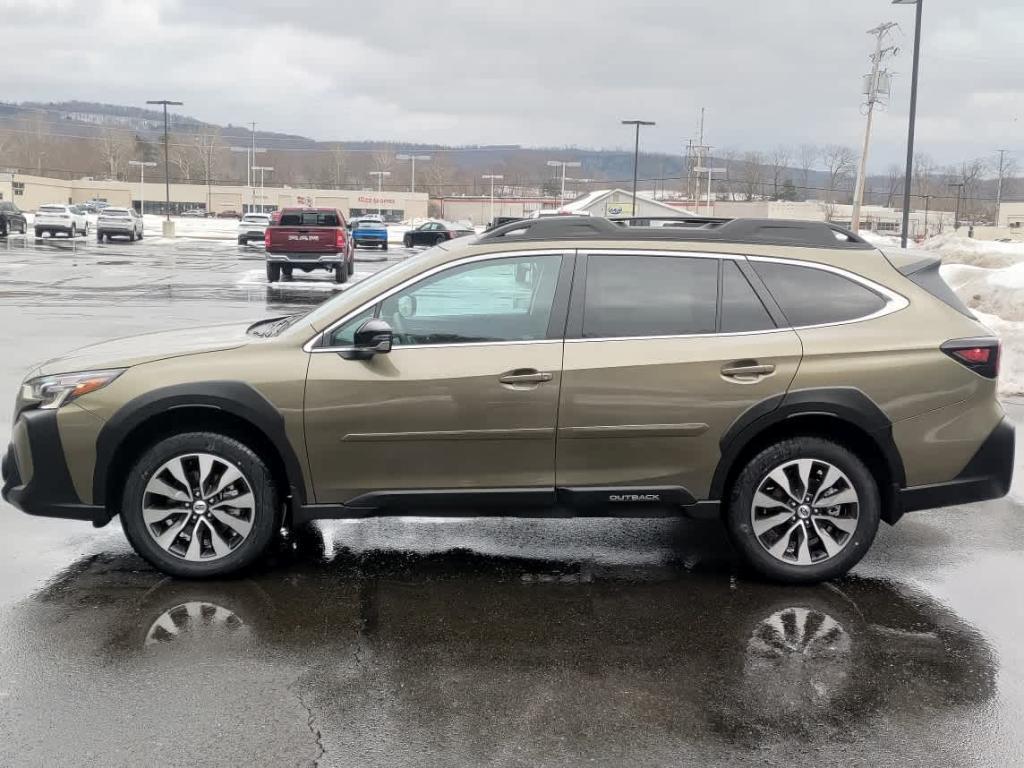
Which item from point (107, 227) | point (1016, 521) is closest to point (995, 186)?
point (107, 227)

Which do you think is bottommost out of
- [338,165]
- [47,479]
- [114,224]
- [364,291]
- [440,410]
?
[47,479]

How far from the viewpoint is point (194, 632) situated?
4461 millimetres

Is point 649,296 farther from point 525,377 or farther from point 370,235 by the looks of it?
point 370,235

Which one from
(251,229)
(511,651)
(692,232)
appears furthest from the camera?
(251,229)

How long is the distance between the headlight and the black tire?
320 cm

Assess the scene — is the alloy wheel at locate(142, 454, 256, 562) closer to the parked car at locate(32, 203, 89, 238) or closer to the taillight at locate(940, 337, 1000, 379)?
the taillight at locate(940, 337, 1000, 379)

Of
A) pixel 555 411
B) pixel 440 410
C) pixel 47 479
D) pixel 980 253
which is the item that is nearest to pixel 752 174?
pixel 980 253

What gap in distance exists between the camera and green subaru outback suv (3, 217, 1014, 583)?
495 cm

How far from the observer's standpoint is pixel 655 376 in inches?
196

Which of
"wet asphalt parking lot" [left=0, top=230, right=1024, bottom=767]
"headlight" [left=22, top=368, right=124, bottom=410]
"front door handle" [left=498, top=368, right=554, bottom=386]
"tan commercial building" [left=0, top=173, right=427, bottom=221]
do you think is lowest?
"wet asphalt parking lot" [left=0, top=230, right=1024, bottom=767]

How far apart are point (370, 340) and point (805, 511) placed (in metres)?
2.36

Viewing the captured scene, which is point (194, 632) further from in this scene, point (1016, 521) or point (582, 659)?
point (1016, 521)

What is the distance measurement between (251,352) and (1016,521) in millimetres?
4862

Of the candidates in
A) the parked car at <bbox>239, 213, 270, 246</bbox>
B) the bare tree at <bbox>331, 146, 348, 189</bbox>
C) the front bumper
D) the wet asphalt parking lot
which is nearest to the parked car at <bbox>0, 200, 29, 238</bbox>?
the parked car at <bbox>239, 213, 270, 246</bbox>
